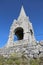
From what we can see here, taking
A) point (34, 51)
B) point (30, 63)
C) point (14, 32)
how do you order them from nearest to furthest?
point (30, 63) → point (34, 51) → point (14, 32)

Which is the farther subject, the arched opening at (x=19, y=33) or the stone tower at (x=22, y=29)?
the arched opening at (x=19, y=33)

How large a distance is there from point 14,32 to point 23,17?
4.03m

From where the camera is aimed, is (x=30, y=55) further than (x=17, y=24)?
No

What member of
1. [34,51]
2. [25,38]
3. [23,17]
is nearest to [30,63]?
[34,51]

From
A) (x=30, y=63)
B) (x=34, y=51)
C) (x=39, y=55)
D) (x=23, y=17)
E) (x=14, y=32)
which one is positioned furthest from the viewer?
(x=23, y=17)

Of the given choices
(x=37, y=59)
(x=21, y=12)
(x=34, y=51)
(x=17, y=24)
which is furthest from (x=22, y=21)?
(x=37, y=59)

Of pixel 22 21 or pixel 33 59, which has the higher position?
pixel 22 21

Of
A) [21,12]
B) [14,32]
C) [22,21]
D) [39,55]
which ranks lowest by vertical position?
[39,55]

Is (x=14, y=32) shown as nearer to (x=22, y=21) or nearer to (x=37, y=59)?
(x=22, y=21)

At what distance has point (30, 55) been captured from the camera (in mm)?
12836

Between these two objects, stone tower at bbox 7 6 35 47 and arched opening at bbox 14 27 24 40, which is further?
arched opening at bbox 14 27 24 40

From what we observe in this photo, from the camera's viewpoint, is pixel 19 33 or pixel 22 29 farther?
pixel 19 33

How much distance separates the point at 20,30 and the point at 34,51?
15.4 m

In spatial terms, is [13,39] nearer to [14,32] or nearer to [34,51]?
[14,32]
